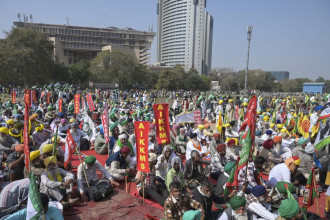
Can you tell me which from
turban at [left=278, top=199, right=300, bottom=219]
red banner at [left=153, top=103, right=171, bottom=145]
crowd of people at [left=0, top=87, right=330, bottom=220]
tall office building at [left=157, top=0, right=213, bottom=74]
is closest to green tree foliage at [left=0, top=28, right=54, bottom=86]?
crowd of people at [left=0, top=87, right=330, bottom=220]

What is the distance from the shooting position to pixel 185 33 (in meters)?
134

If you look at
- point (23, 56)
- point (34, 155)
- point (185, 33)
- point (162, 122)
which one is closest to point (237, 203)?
point (162, 122)

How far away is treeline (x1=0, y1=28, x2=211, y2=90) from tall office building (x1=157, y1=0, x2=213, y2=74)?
223 feet

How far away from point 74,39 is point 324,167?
93.4 meters

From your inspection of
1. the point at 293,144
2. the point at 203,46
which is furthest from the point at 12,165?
the point at 203,46

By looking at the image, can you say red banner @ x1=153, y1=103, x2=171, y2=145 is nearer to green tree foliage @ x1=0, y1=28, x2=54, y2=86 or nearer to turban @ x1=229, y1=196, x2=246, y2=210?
turban @ x1=229, y1=196, x2=246, y2=210

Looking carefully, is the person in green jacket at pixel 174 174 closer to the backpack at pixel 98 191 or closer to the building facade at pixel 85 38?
the backpack at pixel 98 191

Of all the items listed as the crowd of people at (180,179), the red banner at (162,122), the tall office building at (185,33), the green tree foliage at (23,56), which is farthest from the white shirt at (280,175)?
the tall office building at (185,33)

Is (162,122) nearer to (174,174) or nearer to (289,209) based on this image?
(174,174)

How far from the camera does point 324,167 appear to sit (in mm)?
5910

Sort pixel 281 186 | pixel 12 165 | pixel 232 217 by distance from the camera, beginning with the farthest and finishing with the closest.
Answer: pixel 12 165 < pixel 281 186 < pixel 232 217

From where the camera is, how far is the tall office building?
431 feet

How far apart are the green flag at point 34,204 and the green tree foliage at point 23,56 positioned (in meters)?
32.2

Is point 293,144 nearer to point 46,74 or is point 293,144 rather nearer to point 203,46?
point 46,74
